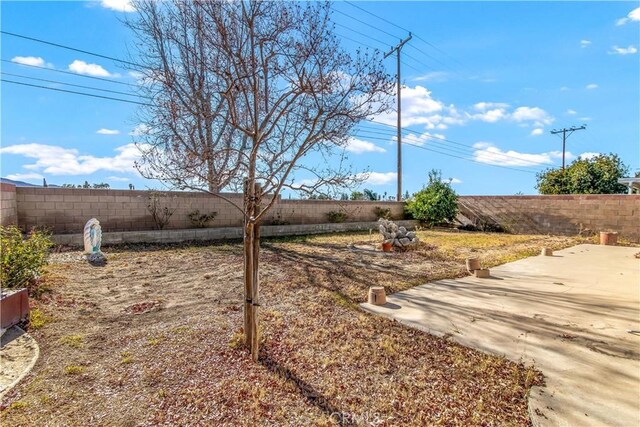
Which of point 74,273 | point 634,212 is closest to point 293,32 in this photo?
point 74,273

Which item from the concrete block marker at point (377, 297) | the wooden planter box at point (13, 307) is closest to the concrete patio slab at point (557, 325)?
the concrete block marker at point (377, 297)

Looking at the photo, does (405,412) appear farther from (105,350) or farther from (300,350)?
(105,350)

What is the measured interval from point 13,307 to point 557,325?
548 centimetres

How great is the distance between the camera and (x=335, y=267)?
6.02 meters

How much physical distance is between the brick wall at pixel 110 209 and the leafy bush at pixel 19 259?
361 cm

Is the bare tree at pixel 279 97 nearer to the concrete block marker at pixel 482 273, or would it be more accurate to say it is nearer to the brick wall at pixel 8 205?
the concrete block marker at pixel 482 273

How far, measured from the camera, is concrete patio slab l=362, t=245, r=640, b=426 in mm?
2037

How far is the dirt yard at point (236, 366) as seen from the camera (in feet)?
6.30

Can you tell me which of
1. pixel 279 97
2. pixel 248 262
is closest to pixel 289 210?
pixel 279 97

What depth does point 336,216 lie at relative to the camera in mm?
12719

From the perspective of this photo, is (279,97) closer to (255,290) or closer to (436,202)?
(255,290)

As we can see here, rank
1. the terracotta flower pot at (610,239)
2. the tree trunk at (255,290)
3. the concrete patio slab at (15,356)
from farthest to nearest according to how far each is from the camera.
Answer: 1. the terracotta flower pot at (610,239)
2. the tree trunk at (255,290)
3. the concrete patio slab at (15,356)

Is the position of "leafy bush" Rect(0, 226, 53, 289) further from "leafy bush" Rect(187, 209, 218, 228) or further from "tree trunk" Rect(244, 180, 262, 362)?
"leafy bush" Rect(187, 209, 218, 228)

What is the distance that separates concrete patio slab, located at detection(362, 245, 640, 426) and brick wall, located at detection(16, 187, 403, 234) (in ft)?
22.9
